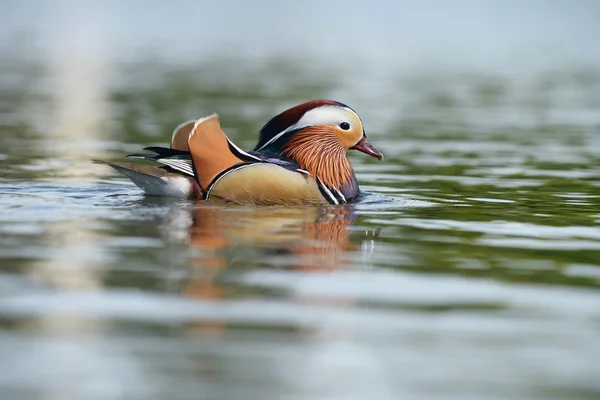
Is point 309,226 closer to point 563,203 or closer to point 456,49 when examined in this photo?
point 563,203

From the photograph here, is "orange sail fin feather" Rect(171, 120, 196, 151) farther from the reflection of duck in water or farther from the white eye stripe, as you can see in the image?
the white eye stripe

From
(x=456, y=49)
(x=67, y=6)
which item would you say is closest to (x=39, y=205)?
(x=456, y=49)

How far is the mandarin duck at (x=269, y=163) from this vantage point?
11.3 m

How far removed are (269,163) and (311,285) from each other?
3679 mm

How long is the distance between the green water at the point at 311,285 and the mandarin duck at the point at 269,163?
213mm

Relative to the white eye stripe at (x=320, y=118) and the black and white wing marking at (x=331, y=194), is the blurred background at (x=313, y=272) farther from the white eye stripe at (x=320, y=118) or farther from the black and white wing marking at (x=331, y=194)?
the white eye stripe at (x=320, y=118)

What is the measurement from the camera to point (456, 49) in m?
60.9

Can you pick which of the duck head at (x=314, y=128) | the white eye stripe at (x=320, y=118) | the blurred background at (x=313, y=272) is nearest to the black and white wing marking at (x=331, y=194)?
the blurred background at (x=313, y=272)

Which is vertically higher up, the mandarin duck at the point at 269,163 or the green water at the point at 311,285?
the mandarin duck at the point at 269,163

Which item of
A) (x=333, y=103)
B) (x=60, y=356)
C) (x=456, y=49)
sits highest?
(x=456, y=49)

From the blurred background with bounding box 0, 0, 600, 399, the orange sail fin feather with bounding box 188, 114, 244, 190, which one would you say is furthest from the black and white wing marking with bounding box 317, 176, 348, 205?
the orange sail fin feather with bounding box 188, 114, 244, 190

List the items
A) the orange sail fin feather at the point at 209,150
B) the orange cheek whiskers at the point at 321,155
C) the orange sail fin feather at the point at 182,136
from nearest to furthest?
the orange sail fin feather at the point at 209,150 < the orange sail fin feather at the point at 182,136 < the orange cheek whiskers at the point at 321,155

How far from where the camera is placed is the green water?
6.01 meters

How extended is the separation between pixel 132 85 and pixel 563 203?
19568 mm
